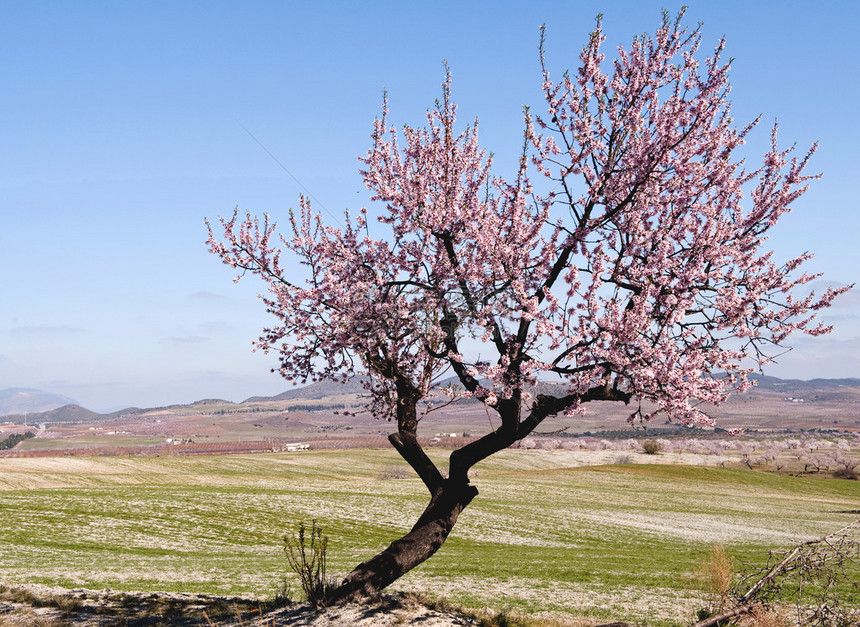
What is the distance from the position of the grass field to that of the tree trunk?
17.5 feet

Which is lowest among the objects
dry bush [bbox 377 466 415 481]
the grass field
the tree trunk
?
dry bush [bbox 377 466 415 481]

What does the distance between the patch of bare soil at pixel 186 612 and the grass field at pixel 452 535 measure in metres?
3.50

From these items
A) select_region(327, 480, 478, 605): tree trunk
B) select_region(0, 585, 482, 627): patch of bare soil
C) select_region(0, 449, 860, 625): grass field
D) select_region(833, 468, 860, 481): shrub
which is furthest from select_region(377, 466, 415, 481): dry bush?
select_region(327, 480, 478, 605): tree trunk

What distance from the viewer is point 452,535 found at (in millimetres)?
43125

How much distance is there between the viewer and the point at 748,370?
13383mm

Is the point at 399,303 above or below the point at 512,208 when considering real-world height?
below

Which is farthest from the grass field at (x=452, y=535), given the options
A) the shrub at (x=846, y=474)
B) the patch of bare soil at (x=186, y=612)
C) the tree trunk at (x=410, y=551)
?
the shrub at (x=846, y=474)

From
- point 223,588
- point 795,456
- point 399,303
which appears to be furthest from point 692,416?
point 795,456

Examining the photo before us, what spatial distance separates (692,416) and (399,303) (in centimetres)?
670

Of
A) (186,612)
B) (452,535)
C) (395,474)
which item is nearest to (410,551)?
(186,612)

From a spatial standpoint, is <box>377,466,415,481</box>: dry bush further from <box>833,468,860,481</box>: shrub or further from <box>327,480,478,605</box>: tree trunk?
<box>327,480,478,605</box>: tree trunk

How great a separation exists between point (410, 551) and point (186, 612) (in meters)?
5.69

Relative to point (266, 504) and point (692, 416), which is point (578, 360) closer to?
point (692, 416)

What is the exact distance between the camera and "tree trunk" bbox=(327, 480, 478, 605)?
15234mm
